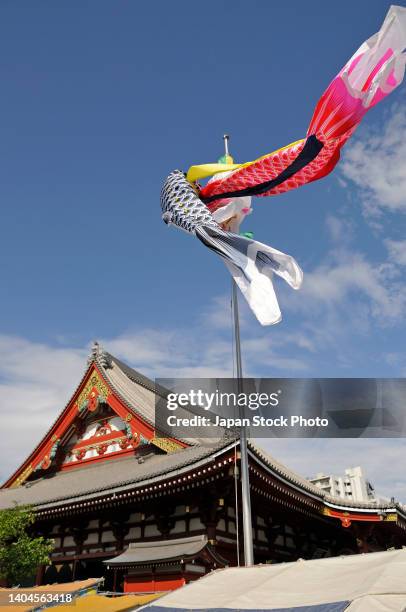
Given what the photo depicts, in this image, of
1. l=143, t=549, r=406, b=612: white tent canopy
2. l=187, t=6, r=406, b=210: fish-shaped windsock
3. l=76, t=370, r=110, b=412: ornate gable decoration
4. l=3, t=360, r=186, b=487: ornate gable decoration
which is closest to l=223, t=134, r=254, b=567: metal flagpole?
l=143, t=549, r=406, b=612: white tent canopy

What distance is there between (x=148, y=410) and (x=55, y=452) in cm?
447

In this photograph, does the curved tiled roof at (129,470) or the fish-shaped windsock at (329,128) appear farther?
the curved tiled roof at (129,470)

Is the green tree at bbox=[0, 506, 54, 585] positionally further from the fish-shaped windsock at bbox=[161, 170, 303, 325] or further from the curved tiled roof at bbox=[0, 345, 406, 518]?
Answer: the fish-shaped windsock at bbox=[161, 170, 303, 325]

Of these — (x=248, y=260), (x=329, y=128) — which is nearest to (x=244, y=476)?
(x=248, y=260)

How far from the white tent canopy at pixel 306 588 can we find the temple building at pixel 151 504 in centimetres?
530

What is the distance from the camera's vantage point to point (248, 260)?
1195cm

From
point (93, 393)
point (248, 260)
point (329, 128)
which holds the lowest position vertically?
point (93, 393)

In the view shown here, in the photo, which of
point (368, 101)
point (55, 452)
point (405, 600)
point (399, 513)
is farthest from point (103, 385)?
point (405, 600)

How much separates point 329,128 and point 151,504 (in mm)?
11243

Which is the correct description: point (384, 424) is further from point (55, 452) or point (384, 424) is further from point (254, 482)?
point (55, 452)

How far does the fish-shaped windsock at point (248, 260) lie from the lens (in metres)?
11.2

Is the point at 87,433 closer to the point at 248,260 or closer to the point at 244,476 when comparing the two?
the point at 244,476

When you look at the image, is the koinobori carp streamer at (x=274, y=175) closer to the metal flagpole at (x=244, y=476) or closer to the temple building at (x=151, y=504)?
the metal flagpole at (x=244, y=476)

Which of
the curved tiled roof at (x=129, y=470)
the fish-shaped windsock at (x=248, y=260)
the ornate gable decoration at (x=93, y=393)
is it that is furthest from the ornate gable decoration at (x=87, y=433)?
the fish-shaped windsock at (x=248, y=260)
